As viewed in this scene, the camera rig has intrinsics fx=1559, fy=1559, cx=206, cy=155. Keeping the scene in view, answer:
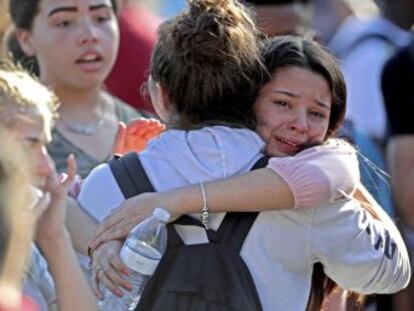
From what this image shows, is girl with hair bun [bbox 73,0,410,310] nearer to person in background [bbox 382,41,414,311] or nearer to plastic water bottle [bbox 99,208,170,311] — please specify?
plastic water bottle [bbox 99,208,170,311]

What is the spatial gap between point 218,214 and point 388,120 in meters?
2.24

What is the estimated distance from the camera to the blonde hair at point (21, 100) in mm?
3951

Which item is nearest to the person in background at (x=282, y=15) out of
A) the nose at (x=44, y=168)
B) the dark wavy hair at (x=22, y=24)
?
the dark wavy hair at (x=22, y=24)

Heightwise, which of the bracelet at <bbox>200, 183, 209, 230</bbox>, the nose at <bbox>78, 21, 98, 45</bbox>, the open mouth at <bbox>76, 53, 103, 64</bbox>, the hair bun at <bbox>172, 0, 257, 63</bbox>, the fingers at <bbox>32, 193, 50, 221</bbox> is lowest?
the open mouth at <bbox>76, 53, 103, 64</bbox>

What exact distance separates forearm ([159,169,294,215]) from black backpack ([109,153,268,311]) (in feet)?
0.13

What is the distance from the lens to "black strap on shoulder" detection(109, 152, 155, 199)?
3553 mm

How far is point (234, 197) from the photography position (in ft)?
11.3

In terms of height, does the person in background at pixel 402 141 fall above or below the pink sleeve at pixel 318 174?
below

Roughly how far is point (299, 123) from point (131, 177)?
0.41m

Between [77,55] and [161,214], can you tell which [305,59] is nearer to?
[161,214]

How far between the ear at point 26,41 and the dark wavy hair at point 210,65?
195cm

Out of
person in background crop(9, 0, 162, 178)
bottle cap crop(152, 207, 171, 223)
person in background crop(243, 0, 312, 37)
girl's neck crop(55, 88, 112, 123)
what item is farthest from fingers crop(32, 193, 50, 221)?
person in background crop(243, 0, 312, 37)

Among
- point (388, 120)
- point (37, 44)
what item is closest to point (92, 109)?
point (37, 44)

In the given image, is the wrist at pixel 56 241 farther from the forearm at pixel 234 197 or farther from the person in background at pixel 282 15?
the person in background at pixel 282 15
